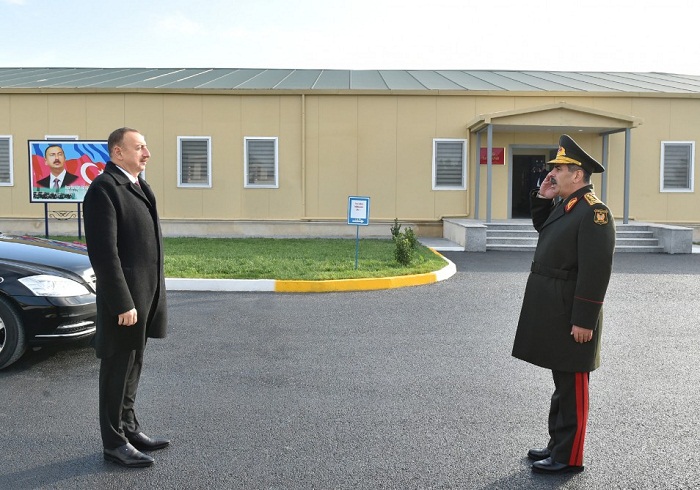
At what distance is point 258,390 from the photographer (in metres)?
4.97

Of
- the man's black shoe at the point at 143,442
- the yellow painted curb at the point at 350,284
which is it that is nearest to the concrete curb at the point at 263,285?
the yellow painted curb at the point at 350,284

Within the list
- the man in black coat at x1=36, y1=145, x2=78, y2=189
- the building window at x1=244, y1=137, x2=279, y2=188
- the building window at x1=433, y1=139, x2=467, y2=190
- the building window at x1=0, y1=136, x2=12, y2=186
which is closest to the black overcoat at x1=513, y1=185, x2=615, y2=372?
the man in black coat at x1=36, y1=145, x2=78, y2=189

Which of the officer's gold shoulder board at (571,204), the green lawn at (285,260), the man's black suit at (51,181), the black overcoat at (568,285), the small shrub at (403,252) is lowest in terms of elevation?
the green lawn at (285,260)

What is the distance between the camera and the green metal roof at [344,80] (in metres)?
19.5

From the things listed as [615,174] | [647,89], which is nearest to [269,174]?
[615,174]

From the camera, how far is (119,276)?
11.3ft

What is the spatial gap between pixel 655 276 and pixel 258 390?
9.22 m

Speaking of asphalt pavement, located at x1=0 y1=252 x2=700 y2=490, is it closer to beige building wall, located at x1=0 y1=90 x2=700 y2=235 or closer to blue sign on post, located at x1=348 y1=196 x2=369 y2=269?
blue sign on post, located at x1=348 y1=196 x2=369 y2=269

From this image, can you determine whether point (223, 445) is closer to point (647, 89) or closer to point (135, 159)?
point (135, 159)

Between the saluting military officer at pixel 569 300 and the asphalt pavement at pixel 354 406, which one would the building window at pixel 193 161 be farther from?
the saluting military officer at pixel 569 300

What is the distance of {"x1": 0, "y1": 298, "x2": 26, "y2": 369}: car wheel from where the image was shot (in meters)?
5.32

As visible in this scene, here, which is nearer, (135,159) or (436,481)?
(436,481)

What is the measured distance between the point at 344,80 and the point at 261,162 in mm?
4756

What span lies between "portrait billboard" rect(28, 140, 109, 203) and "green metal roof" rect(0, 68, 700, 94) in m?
4.45
